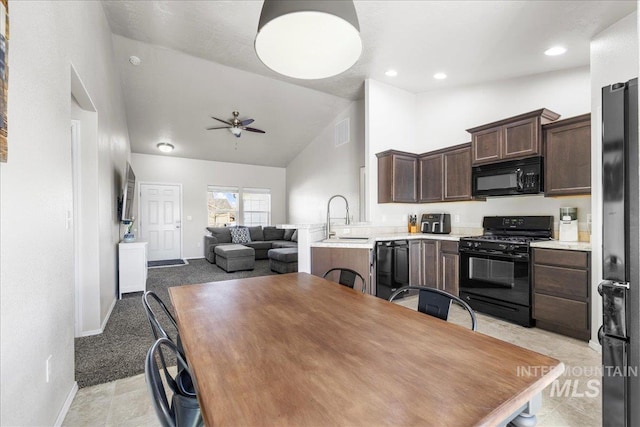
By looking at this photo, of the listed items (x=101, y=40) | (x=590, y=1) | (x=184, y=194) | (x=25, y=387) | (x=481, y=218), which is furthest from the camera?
(x=184, y=194)

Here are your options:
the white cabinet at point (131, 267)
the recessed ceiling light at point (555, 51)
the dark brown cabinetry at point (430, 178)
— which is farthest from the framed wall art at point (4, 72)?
the dark brown cabinetry at point (430, 178)

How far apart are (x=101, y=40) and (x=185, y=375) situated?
3763mm

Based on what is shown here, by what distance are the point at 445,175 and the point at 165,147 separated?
6.40 metres

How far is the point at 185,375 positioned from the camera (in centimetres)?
130

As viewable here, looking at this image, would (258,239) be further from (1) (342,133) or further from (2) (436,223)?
(2) (436,223)

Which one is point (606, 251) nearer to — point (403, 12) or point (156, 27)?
point (403, 12)

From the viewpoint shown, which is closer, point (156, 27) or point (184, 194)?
point (156, 27)

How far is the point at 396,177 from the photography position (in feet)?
14.7

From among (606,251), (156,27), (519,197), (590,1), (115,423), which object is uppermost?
(156,27)

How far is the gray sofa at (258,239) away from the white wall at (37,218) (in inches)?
205

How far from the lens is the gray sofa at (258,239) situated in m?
7.17

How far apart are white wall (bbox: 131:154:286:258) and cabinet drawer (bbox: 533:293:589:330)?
24.5ft

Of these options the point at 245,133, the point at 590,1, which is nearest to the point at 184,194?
the point at 245,133

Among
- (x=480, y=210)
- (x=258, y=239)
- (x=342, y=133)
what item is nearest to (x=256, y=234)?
(x=258, y=239)
